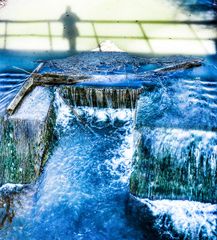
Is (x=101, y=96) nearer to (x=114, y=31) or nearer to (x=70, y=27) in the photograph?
(x=114, y=31)

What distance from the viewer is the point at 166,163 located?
484cm

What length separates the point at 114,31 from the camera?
7699 mm

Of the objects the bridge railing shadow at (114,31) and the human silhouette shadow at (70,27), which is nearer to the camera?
the bridge railing shadow at (114,31)

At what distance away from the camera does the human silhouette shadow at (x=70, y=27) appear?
742 cm

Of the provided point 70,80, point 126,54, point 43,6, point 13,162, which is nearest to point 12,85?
point 70,80

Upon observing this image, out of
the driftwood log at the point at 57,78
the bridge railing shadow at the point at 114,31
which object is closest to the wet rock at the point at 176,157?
the driftwood log at the point at 57,78

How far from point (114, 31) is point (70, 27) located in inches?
40.5

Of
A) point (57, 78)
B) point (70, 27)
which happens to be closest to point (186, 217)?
point (57, 78)

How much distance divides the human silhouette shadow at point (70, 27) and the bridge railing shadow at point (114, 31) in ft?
0.25

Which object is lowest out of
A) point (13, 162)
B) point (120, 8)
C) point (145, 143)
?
point (13, 162)

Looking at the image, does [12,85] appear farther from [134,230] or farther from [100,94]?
[134,230]

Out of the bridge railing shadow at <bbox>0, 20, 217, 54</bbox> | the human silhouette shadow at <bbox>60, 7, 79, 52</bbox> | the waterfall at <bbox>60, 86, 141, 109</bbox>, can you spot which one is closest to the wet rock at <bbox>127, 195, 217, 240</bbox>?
the waterfall at <bbox>60, 86, 141, 109</bbox>

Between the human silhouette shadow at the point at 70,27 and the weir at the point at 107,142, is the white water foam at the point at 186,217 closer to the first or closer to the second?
the weir at the point at 107,142

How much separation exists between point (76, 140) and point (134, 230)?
5.80ft
